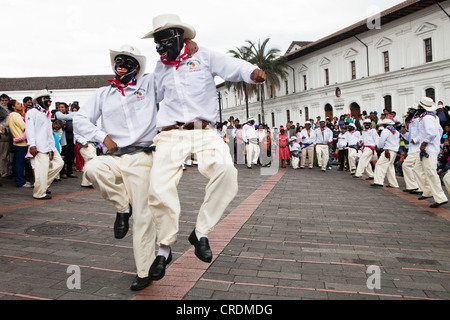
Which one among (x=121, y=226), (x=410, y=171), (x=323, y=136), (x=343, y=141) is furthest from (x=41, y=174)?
(x=323, y=136)

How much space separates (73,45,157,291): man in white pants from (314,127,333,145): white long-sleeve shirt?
615 inches

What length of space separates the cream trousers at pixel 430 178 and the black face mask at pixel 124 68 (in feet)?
23.0

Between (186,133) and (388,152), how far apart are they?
952cm

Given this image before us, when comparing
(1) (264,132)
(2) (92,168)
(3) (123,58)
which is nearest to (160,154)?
(2) (92,168)

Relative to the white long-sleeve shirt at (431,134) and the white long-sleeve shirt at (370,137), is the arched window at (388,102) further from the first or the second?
the white long-sleeve shirt at (431,134)

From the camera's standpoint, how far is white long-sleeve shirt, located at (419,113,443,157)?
349 inches

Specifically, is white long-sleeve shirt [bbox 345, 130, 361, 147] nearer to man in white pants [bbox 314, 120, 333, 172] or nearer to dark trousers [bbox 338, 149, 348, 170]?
dark trousers [bbox 338, 149, 348, 170]

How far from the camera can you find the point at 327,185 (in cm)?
1264

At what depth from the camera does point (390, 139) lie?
38.1ft

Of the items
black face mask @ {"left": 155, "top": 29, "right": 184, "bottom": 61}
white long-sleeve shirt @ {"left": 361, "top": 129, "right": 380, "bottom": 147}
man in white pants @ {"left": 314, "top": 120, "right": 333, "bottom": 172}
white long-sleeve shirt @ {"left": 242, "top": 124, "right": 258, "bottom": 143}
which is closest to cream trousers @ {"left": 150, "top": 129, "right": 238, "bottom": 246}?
black face mask @ {"left": 155, "top": 29, "right": 184, "bottom": 61}

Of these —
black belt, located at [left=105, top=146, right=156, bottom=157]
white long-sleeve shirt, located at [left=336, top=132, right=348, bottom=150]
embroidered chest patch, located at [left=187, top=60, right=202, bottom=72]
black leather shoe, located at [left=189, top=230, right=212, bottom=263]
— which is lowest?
black leather shoe, located at [left=189, top=230, right=212, bottom=263]

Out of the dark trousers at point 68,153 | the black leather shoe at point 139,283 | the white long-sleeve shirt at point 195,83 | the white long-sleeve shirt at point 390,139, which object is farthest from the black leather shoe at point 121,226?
the white long-sleeve shirt at point 390,139

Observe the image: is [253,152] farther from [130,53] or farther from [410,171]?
[130,53]
